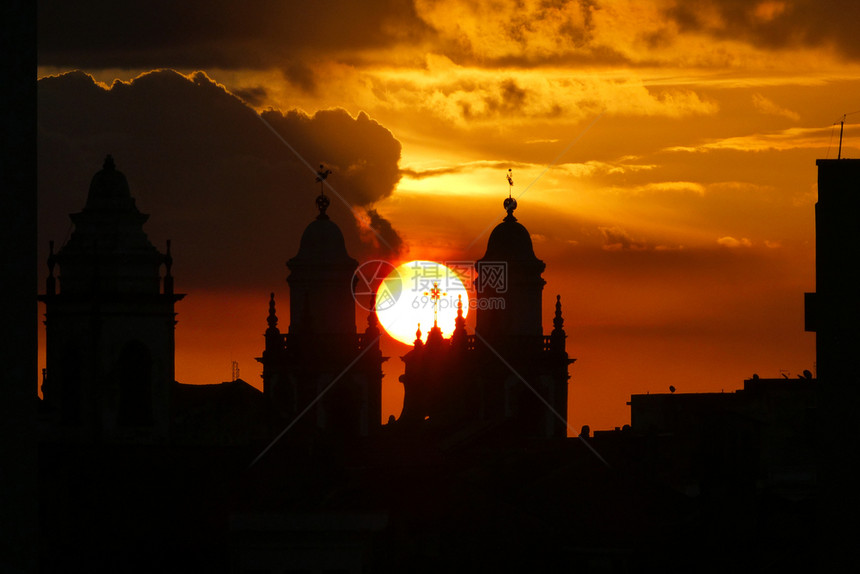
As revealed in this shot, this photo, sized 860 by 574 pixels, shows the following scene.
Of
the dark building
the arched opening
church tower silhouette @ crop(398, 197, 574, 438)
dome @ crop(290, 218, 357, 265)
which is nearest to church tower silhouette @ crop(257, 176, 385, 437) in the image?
dome @ crop(290, 218, 357, 265)

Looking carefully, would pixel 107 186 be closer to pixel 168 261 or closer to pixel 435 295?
pixel 168 261

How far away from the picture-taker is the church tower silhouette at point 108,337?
189 ft

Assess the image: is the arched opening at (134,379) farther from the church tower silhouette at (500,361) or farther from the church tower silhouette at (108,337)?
the church tower silhouette at (500,361)

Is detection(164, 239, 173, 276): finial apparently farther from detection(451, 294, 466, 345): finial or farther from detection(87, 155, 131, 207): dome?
detection(451, 294, 466, 345): finial

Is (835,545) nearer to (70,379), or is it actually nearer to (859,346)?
(859,346)

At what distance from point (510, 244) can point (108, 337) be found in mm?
32511

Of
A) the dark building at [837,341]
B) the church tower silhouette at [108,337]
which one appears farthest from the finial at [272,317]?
the dark building at [837,341]

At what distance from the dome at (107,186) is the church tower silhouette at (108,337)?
54 millimetres

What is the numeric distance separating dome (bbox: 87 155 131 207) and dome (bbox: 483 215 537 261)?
30202 millimetres

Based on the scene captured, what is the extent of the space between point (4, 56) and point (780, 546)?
2741 centimetres

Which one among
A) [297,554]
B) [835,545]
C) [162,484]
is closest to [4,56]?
[835,545]

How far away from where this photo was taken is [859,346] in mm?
25000

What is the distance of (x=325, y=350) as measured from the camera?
8200 centimetres

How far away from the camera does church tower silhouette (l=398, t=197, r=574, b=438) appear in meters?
82.6
